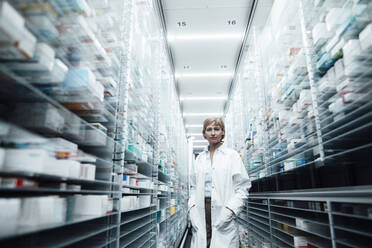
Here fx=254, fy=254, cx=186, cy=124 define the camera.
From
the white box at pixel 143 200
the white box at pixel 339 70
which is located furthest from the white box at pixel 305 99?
the white box at pixel 143 200

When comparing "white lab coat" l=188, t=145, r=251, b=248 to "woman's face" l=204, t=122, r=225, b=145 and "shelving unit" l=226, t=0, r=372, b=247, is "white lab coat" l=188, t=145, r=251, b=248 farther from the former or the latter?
"shelving unit" l=226, t=0, r=372, b=247

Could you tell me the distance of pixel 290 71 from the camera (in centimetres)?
242

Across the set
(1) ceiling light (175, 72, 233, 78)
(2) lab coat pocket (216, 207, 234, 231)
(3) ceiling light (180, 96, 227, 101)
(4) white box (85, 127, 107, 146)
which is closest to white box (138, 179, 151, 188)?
(2) lab coat pocket (216, 207, 234, 231)

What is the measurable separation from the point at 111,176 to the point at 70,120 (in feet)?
1.51

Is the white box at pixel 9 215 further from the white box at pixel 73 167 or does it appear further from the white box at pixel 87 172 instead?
the white box at pixel 87 172

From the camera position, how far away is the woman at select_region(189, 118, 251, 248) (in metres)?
2.19

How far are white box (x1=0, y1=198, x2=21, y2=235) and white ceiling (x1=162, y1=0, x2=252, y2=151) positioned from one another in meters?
3.84

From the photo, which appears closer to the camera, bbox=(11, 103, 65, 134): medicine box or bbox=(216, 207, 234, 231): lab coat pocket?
bbox=(11, 103, 65, 134): medicine box

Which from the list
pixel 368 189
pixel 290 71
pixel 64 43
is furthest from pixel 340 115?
pixel 64 43

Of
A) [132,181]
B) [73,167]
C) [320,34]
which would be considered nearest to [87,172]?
[73,167]

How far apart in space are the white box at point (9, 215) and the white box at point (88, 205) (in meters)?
0.41

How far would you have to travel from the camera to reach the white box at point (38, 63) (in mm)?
864

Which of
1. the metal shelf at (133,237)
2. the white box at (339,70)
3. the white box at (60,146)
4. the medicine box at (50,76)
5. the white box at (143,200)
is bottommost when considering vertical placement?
the metal shelf at (133,237)

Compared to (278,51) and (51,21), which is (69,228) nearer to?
(51,21)
